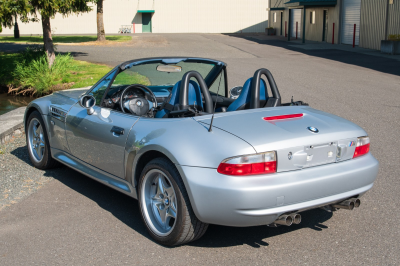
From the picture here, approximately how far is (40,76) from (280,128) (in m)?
12.7

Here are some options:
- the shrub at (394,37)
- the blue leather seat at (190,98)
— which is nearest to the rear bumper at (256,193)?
the blue leather seat at (190,98)

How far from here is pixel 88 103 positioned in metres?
4.60

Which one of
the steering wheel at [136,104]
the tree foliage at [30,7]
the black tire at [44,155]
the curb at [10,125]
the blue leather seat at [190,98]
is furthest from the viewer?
the tree foliage at [30,7]

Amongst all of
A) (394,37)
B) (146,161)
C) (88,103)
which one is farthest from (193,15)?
(146,161)

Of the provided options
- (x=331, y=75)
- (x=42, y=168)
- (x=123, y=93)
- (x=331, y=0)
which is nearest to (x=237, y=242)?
(x=123, y=93)

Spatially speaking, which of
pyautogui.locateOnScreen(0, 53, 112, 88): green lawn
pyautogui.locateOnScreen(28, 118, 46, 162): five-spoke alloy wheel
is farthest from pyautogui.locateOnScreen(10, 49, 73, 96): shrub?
pyautogui.locateOnScreen(28, 118, 46, 162): five-spoke alloy wheel

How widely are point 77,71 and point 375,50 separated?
1727 cm

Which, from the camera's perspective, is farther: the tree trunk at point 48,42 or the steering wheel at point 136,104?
the tree trunk at point 48,42

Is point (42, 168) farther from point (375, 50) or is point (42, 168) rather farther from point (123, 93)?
point (375, 50)

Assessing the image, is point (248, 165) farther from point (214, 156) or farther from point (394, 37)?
point (394, 37)

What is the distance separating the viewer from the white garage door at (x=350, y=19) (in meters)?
29.5

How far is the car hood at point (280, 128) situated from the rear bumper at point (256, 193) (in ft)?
0.75

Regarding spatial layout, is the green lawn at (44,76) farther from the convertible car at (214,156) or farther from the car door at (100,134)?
the convertible car at (214,156)

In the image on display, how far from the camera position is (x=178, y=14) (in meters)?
56.5
